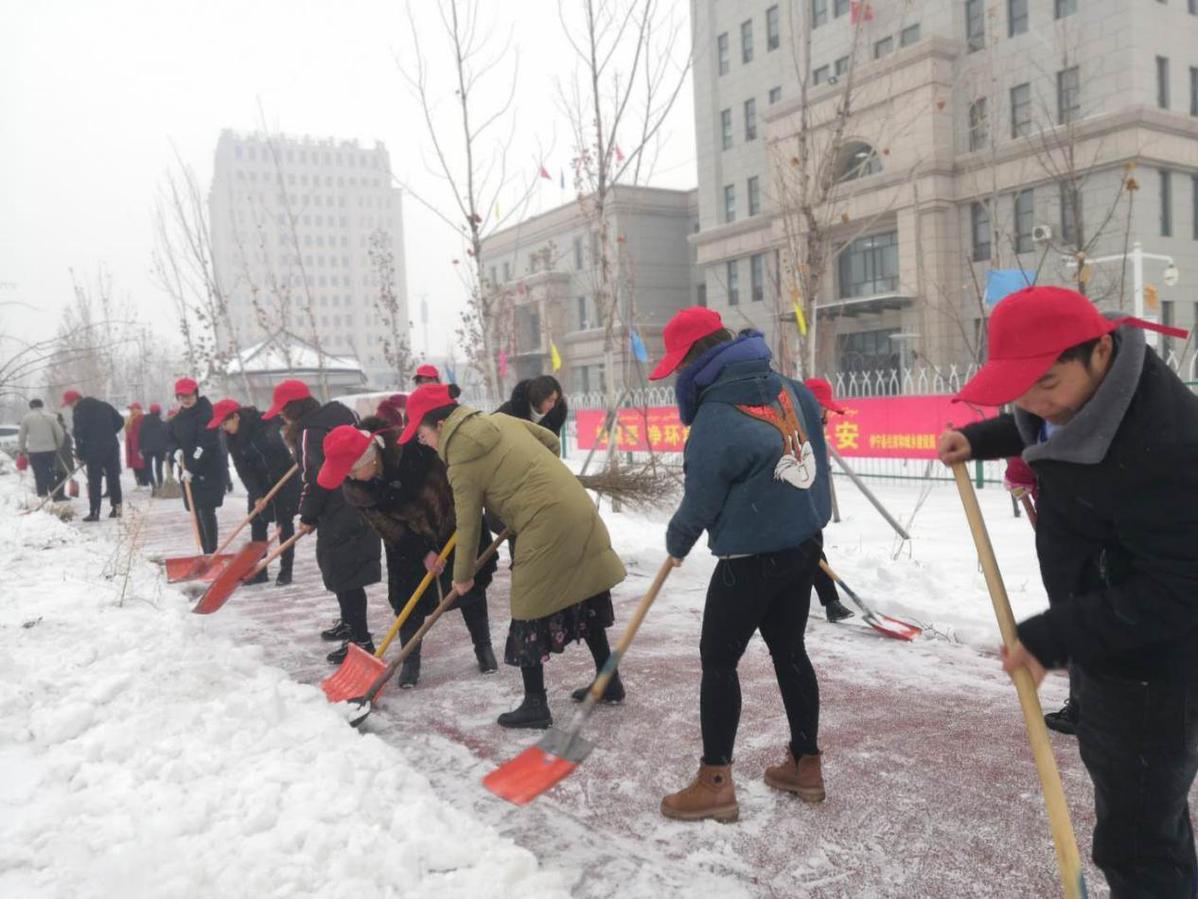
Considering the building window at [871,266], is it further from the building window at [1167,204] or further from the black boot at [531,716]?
the black boot at [531,716]

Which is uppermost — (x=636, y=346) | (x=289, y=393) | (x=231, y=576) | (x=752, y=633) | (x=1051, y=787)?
(x=636, y=346)

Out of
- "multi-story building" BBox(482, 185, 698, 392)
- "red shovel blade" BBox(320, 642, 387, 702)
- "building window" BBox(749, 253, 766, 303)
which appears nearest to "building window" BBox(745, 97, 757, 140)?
"building window" BBox(749, 253, 766, 303)

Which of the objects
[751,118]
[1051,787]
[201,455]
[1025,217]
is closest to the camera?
[1051,787]

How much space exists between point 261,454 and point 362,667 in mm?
3969

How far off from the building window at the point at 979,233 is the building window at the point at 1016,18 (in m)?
4.53

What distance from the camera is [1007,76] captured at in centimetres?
2186

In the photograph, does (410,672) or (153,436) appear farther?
(153,436)

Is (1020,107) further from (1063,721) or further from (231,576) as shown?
(231,576)

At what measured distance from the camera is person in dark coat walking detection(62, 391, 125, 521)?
38.2 feet

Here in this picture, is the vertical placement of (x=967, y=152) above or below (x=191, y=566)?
above

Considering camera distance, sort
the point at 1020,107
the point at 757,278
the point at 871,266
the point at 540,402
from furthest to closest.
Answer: the point at 757,278 → the point at 871,266 → the point at 1020,107 → the point at 540,402

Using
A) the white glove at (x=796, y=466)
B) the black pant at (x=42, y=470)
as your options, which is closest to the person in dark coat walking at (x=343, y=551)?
the white glove at (x=796, y=466)

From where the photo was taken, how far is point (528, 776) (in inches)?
126

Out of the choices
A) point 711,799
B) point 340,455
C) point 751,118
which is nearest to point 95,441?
point 340,455
